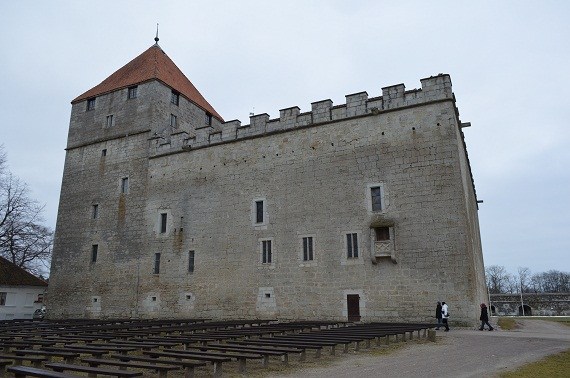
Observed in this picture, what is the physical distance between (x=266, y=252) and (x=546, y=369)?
13096mm

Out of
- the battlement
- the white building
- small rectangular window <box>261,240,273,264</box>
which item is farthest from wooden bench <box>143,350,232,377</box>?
the white building

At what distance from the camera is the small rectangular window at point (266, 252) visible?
19.2m

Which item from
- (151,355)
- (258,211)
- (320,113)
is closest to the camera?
(151,355)

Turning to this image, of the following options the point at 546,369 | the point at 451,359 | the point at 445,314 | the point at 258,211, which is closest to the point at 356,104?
the point at 258,211

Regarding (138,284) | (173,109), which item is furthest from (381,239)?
(173,109)

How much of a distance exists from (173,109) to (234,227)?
959 centimetres

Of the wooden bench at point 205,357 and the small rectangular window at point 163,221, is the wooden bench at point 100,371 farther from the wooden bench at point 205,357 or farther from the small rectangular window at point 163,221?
the small rectangular window at point 163,221

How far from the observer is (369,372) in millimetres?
7242

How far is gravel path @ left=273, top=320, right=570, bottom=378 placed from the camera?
7211 mm

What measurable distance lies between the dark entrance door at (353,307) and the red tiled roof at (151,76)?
656 inches

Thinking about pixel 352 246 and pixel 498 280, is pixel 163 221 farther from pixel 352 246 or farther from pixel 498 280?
pixel 498 280

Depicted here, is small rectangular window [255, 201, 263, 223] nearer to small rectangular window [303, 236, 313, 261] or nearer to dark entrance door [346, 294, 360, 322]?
small rectangular window [303, 236, 313, 261]

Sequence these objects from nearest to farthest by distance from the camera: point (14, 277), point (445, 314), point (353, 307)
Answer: point (445, 314) < point (353, 307) < point (14, 277)

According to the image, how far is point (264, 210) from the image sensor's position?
19.8m
